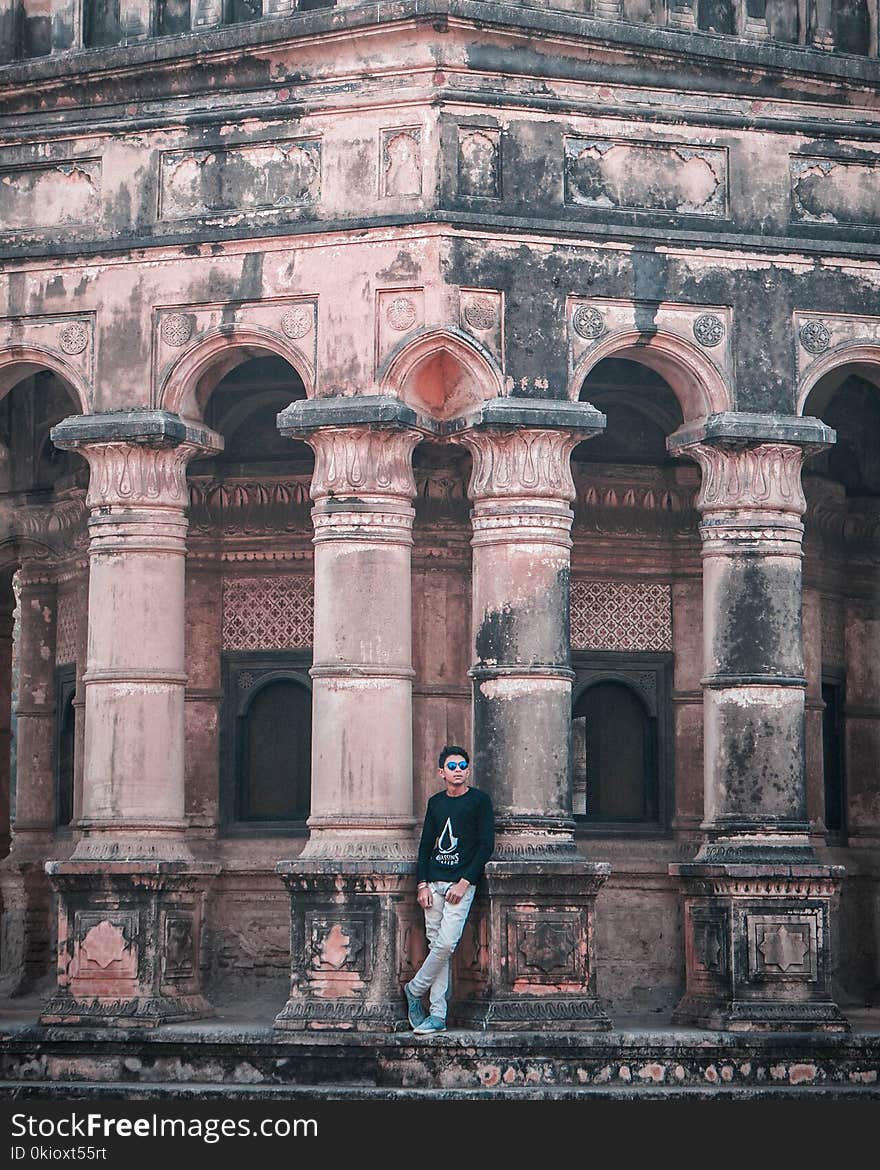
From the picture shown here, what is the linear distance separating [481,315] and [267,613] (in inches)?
164

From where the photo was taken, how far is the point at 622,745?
69.3ft

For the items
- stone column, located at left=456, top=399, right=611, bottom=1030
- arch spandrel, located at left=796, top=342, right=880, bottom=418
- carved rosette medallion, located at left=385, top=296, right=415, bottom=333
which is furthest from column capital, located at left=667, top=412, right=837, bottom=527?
carved rosette medallion, located at left=385, top=296, right=415, bottom=333

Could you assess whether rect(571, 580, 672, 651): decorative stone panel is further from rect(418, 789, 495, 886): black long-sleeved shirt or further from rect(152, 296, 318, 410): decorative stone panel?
rect(152, 296, 318, 410): decorative stone panel

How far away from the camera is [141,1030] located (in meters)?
18.1

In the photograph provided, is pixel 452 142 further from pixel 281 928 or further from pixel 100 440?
pixel 281 928

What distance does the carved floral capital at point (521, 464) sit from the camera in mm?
18500

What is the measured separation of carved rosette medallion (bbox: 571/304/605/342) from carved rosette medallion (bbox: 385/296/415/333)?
55.0 inches

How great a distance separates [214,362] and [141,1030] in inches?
227

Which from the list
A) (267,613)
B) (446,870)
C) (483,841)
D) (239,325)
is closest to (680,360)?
(239,325)

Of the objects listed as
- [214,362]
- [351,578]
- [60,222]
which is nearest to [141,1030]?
[351,578]

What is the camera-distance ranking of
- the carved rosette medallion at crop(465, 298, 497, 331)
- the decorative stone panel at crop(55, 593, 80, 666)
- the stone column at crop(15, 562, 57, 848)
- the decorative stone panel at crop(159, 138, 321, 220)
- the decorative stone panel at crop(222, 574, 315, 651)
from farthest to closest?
the stone column at crop(15, 562, 57, 848) → the decorative stone panel at crop(55, 593, 80, 666) → the decorative stone panel at crop(222, 574, 315, 651) → the decorative stone panel at crop(159, 138, 321, 220) → the carved rosette medallion at crop(465, 298, 497, 331)

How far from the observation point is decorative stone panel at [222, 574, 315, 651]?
69.1 feet

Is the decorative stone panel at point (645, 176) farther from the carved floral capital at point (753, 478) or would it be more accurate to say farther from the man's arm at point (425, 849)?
the man's arm at point (425, 849)

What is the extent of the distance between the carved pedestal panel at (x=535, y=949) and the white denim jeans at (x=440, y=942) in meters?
0.29
